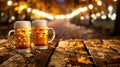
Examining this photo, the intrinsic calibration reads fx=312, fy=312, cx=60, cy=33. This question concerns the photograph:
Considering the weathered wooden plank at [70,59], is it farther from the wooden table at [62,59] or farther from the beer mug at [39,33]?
the beer mug at [39,33]

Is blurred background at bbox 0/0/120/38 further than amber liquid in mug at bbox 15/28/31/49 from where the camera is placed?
Yes

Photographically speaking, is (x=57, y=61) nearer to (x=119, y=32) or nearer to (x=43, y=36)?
(x=43, y=36)

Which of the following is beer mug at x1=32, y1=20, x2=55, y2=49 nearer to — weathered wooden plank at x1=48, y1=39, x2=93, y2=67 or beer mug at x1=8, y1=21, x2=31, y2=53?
beer mug at x1=8, y1=21, x2=31, y2=53

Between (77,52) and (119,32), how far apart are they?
12.0 m

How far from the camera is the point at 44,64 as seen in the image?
3.28 meters

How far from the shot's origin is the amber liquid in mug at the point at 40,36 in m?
4.45

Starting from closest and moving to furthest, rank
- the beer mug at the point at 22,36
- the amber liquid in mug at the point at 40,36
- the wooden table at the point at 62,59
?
the wooden table at the point at 62,59, the beer mug at the point at 22,36, the amber liquid in mug at the point at 40,36

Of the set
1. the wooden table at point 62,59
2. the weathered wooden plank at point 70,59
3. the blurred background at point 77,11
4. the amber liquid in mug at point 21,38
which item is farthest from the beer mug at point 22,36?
the blurred background at point 77,11

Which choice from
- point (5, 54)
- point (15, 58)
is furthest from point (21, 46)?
point (15, 58)

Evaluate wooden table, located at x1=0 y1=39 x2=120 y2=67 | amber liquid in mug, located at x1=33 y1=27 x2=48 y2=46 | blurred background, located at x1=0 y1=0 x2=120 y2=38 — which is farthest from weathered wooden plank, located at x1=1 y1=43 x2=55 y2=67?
blurred background, located at x1=0 y1=0 x2=120 y2=38

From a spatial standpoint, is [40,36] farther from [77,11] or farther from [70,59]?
[77,11]

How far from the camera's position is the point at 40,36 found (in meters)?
4.46

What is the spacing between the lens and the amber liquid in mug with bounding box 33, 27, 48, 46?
14.6 ft

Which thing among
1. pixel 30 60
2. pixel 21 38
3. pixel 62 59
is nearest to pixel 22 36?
pixel 21 38
